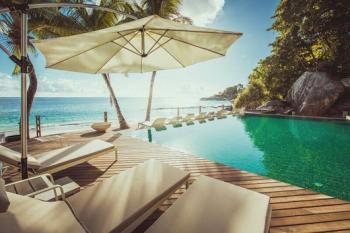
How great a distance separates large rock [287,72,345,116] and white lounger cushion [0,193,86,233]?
20.1 m

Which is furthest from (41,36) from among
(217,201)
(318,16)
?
(318,16)

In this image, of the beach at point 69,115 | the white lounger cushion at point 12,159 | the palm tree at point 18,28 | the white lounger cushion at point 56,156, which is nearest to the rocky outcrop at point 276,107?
the beach at point 69,115

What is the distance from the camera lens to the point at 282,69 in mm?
21375

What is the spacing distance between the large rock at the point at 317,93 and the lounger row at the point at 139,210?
18.6 meters

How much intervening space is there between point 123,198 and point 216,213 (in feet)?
3.31

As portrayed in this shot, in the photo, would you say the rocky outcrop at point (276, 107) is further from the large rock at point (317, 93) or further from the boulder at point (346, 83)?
the boulder at point (346, 83)

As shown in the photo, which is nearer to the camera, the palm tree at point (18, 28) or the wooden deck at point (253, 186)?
the wooden deck at point (253, 186)

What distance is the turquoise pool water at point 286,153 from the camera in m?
4.91

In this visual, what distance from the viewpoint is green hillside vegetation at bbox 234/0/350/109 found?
15.5 meters

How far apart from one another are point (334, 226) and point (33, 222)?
3173mm

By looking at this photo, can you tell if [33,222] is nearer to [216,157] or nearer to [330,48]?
→ [216,157]

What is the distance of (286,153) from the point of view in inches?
283

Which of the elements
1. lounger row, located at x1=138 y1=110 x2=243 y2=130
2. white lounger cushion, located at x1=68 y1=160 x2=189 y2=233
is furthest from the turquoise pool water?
white lounger cushion, located at x1=68 y1=160 x2=189 y2=233

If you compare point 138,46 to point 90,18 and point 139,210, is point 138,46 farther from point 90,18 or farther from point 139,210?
point 90,18
